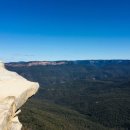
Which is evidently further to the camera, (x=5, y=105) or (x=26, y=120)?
(x=26, y=120)

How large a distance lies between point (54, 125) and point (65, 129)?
7782 millimetres

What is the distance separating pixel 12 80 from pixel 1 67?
22.5 feet

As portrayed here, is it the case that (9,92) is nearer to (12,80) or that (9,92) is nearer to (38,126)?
(12,80)

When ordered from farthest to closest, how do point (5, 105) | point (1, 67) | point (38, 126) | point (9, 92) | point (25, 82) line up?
point (38, 126) → point (1, 67) → point (25, 82) → point (9, 92) → point (5, 105)

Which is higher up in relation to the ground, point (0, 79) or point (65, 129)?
point (0, 79)

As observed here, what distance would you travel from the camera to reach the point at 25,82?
27312 mm

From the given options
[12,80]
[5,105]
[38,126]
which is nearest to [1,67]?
[12,80]

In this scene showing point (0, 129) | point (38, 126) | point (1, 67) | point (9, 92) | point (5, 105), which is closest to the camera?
point (0, 129)

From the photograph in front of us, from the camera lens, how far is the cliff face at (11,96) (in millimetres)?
20831

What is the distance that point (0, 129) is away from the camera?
19.7 meters

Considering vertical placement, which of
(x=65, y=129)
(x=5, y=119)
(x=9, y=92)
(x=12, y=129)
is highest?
(x=9, y=92)

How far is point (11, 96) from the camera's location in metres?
22.2

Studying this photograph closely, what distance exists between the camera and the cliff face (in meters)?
20.8

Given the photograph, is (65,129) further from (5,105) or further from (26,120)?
(5,105)
